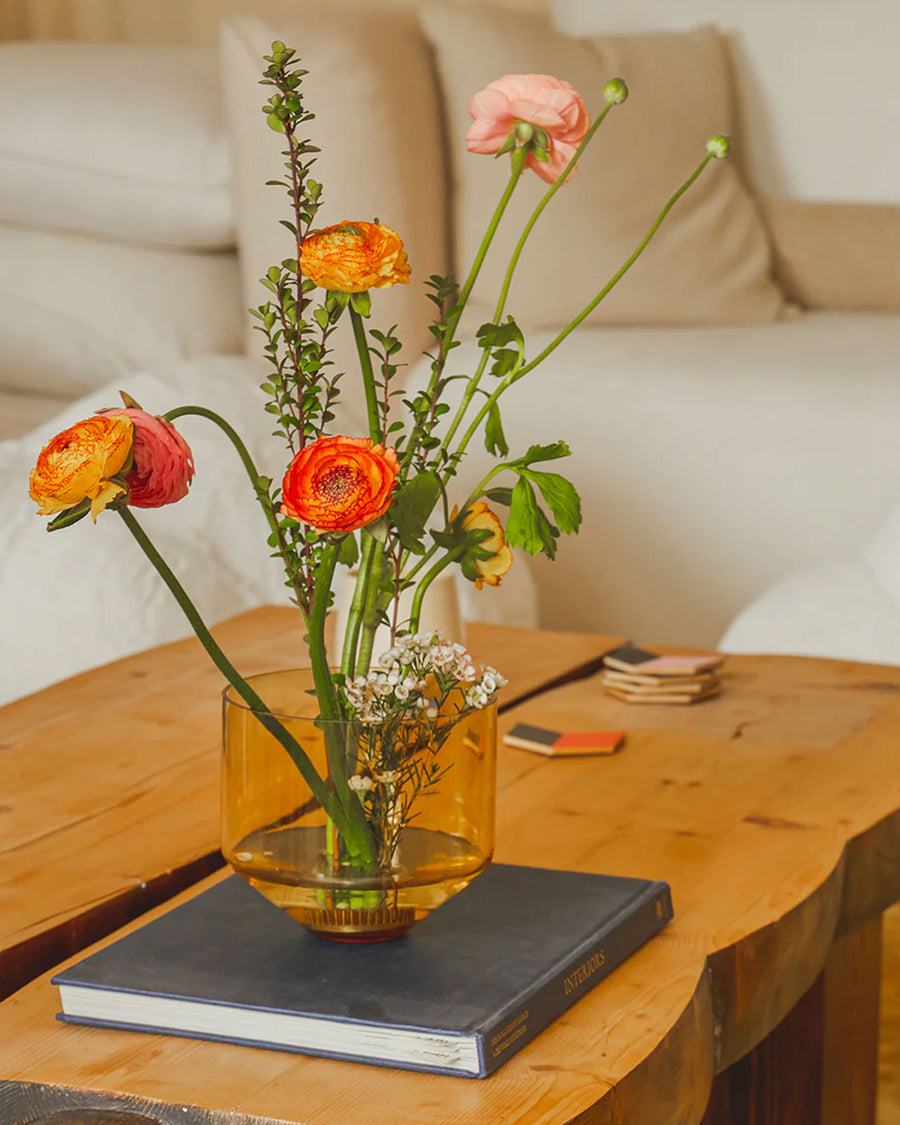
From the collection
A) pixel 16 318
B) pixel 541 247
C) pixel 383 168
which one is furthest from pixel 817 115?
pixel 16 318

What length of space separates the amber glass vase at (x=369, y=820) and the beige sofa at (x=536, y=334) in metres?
1.37

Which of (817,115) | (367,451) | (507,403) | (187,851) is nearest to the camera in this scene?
(367,451)

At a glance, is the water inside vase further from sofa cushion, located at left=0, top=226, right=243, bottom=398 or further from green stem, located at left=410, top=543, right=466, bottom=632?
sofa cushion, located at left=0, top=226, right=243, bottom=398

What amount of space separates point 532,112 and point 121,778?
1.85 ft

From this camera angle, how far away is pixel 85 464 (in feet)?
1.86

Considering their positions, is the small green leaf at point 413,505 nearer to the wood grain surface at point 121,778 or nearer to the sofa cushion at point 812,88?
the wood grain surface at point 121,778

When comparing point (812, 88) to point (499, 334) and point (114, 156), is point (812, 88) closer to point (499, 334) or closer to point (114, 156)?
point (114, 156)

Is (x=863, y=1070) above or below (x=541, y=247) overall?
below

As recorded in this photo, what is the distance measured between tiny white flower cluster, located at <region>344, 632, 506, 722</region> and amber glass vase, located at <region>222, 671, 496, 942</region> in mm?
11

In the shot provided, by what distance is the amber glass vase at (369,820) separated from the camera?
67 cm

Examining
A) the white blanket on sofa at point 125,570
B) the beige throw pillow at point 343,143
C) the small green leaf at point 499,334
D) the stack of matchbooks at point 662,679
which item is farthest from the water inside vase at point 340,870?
the beige throw pillow at point 343,143

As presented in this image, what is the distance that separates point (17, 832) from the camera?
926mm

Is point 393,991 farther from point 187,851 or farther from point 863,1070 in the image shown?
point 863,1070

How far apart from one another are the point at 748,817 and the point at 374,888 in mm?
359
